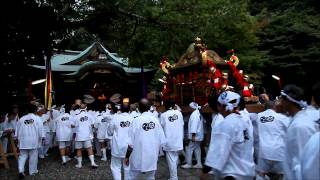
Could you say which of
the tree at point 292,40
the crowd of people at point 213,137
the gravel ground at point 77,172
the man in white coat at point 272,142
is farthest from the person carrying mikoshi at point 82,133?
→ the tree at point 292,40

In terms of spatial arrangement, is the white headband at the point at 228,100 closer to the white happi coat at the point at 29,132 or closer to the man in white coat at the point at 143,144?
the man in white coat at the point at 143,144

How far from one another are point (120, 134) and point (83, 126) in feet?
12.1

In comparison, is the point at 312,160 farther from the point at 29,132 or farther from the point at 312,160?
the point at 29,132

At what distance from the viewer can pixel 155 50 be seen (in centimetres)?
845

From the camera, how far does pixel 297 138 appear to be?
140 inches

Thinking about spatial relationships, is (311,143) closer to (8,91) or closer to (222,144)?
(222,144)

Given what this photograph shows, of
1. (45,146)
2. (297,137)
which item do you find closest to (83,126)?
(45,146)

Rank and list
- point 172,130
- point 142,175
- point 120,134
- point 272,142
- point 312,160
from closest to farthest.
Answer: point 312,160 < point 272,142 < point 142,175 < point 120,134 < point 172,130

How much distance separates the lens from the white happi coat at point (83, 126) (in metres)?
11.9

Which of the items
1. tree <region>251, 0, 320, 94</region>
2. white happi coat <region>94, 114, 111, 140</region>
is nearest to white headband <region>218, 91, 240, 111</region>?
white happi coat <region>94, 114, 111, 140</region>

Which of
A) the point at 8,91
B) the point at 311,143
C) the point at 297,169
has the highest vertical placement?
the point at 8,91

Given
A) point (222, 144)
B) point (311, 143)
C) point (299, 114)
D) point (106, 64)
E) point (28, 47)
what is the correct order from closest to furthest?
point (311, 143) < point (299, 114) < point (222, 144) < point (28, 47) < point (106, 64)

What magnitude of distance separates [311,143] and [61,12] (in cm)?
482

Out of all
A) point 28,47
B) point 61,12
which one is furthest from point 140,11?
point 28,47
